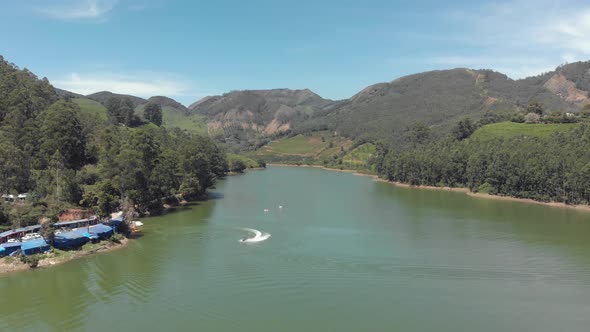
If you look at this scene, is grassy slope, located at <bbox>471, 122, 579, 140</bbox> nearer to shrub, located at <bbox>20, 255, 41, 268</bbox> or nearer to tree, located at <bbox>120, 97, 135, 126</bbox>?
tree, located at <bbox>120, 97, 135, 126</bbox>

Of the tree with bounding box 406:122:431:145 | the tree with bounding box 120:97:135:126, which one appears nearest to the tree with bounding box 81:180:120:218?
the tree with bounding box 120:97:135:126

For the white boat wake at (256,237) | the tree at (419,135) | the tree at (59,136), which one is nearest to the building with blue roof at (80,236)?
the white boat wake at (256,237)

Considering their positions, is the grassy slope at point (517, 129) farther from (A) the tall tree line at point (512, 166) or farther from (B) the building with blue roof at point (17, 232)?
(B) the building with blue roof at point (17, 232)

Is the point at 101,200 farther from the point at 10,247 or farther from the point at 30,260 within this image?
the point at 30,260

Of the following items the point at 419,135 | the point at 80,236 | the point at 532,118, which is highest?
the point at 532,118

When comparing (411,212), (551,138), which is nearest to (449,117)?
(551,138)

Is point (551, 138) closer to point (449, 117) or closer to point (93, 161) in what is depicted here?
point (93, 161)

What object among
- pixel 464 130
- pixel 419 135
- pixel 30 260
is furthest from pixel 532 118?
pixel 30 260
